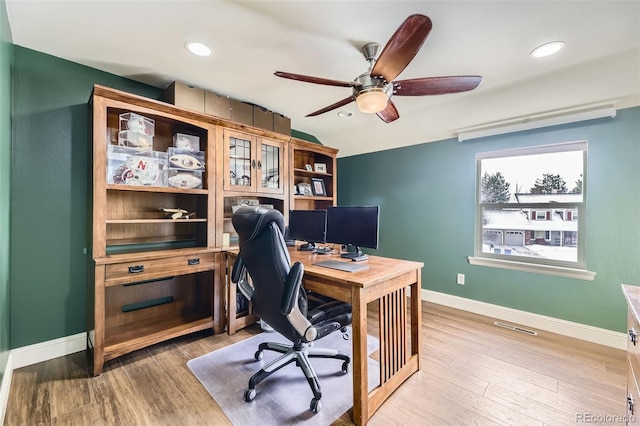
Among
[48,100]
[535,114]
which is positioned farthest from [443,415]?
[48,100]

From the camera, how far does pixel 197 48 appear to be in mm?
1980

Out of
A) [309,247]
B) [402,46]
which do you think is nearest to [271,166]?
[309,247]

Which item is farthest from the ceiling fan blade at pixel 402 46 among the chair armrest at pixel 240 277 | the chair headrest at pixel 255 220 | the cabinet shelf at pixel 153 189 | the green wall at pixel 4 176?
the green wall at pixel 4 176

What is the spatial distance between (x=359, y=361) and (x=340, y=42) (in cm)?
205

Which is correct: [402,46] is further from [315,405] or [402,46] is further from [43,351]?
[43,351]

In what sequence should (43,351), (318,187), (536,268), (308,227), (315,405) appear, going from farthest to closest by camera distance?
(318,187) < (536,268) < (308,227) < (43,351) < (315,405)

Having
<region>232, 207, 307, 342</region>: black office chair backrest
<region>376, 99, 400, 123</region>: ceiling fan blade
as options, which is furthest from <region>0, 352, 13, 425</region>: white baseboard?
<region>376, 99, 400, 123</region>: ceiling fan blade

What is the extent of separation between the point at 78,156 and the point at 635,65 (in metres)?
4.38

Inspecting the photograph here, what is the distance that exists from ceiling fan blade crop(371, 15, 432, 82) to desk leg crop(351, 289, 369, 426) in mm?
1292

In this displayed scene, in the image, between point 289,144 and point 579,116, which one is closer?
point 579,116

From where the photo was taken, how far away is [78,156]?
226 cm

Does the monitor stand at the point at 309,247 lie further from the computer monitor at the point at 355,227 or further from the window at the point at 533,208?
the window at the point at 533,208

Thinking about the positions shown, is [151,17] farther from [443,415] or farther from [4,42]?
[443,415]

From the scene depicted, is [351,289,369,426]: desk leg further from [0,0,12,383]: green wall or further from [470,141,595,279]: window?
[470,141,595,279]: window
